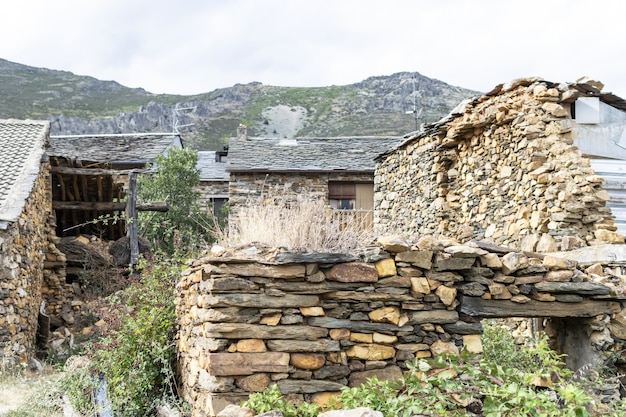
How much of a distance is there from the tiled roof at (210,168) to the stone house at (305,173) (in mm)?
2729

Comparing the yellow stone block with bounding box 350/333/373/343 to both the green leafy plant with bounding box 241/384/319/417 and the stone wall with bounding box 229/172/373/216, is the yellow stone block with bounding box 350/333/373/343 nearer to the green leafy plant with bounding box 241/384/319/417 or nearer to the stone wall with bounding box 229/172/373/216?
the green leafy plant with bounding box 241/384/319/417

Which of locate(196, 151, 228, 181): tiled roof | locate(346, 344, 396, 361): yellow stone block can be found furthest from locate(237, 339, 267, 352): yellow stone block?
locate(196, 151, 228, 181): tiled roof

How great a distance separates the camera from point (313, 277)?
14.3 feet

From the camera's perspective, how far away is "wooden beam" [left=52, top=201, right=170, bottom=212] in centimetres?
1384

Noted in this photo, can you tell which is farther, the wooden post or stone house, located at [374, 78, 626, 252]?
the wooden post

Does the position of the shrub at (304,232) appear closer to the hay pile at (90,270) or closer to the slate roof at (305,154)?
the hay pile at (90,270)

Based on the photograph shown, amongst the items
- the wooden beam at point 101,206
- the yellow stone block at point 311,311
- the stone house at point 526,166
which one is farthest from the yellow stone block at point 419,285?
the wooden beam at point 101,206

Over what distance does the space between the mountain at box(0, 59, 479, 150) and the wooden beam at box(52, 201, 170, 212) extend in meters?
26.8

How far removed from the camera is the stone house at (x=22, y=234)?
364 inches

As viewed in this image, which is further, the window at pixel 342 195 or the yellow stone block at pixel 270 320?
the window at pixel 342 195

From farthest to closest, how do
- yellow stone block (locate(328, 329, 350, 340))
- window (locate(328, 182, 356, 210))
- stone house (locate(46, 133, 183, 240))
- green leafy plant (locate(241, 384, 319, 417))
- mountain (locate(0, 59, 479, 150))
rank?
mountain (locate(0, 59, 479, 150)) → window (locate(328, 182, 356, 210)) → stone house (locate(46, 133, 183, 240)) → yellow stone block (locate(328, 329, 350, 340)) → green leafy plant (locate(241, 384, 319, 417))

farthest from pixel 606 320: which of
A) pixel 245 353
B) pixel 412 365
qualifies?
pixel 245 353

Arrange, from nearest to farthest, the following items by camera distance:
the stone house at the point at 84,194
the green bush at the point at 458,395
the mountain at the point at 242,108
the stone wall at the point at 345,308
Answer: the green bush at the point at 458,395
the stone wall at the point at 345,308
the stone house at the point at 84,194
the mountain at the point at 242,108

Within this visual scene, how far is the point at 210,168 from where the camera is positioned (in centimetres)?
2273
